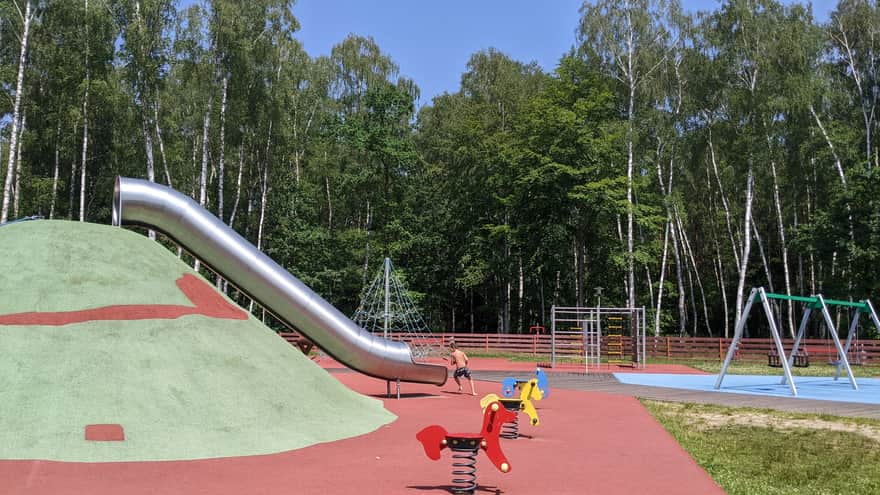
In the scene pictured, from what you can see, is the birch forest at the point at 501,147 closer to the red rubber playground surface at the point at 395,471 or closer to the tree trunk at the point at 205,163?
the tree trunk at the point at 205,163

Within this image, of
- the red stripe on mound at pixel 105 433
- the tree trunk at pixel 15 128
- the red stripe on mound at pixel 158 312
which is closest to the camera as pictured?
the red stripe on mound at pixel 105 433

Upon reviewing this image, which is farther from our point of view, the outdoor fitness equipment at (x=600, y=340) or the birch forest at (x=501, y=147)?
the birch forest at (x=501, y=147)

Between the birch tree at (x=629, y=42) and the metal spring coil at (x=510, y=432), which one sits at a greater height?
the birch tree at (x=629, y=42)

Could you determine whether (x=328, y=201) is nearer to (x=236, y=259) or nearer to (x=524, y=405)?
(x=236, y=259)

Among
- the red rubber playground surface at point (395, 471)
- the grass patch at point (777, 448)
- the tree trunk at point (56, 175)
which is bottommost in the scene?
the grass patch at point (777, 448)

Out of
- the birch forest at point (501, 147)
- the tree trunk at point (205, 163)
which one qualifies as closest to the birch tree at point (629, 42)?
the birch forest at point (501, 147)

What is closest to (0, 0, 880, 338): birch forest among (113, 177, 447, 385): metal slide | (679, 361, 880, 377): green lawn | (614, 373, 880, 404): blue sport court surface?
(679, 361, 880, 377): green lawn

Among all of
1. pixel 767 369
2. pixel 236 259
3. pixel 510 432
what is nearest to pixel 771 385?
pixel 767 369

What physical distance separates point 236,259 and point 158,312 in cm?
279

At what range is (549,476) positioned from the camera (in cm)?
984

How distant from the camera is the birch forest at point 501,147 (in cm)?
4081

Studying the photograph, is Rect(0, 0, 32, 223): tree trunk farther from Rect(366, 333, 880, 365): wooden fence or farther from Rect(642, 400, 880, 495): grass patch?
Rect(642, 400, 880, 495): grass patch

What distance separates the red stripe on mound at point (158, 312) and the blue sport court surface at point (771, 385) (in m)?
15.6

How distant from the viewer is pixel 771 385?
25438 mm
